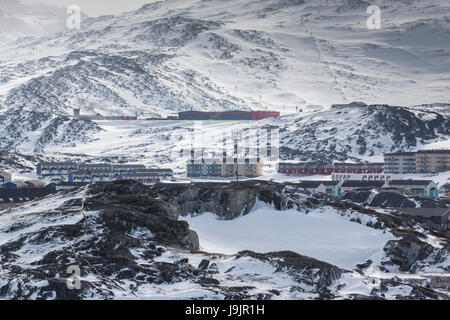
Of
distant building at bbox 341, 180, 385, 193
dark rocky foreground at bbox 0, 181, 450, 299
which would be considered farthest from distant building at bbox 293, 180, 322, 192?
dark rocky foreground at bbox 0, 181, 450, 299

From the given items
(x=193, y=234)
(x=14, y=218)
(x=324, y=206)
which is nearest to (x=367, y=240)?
(x=324, y=206)

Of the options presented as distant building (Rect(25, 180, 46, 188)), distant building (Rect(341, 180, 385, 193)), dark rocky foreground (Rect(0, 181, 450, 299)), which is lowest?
dark rocky foreground (Rect(0, 181, 450, 299))

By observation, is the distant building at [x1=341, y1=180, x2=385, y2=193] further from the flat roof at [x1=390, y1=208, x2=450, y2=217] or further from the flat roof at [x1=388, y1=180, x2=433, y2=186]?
the flat roof at [x1=390, y1=208, x2=450, y2=217]

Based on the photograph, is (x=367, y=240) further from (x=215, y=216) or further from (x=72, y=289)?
(x=72, y=289)

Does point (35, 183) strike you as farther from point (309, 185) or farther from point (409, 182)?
point (409, 182)

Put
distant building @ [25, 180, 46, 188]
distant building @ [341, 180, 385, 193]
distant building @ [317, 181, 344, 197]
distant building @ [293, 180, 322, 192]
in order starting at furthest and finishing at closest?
1. distant building @ [341, 180, 385, 193]
2. distant building @ [25, 180, 46, 188]
3. distant building @ [317, 181, 344, 197]
4. distant building @ [293, 180, 322, 192]

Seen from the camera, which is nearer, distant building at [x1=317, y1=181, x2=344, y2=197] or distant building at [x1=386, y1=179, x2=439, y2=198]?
distant building at [x1=317, y1=181, x2=344, y2=197]
